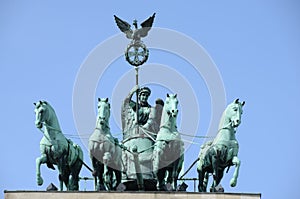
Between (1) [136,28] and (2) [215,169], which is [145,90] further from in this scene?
(2) [215,169]

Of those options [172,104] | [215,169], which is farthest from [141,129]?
[172,104]

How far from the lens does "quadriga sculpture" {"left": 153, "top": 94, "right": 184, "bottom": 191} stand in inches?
1350

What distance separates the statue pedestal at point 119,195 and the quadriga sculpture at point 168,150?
2.05 ft

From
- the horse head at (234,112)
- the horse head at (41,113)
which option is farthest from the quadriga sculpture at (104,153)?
the horse head at (234,112)

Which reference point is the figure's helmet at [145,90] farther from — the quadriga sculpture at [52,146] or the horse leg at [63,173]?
the horse leg at [63,173]

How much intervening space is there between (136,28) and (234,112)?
554 centimetres

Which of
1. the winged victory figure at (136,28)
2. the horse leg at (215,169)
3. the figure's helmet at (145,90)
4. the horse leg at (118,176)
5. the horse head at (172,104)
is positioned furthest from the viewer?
the winged victory figure at (136,28)

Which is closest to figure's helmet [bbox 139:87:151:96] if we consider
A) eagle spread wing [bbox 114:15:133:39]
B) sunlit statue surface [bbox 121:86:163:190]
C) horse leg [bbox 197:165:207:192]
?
sunlit statue surface [bbox 121:86:163:190]

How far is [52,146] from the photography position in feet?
113

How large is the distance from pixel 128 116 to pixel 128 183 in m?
2.16

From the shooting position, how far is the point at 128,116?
124 feet

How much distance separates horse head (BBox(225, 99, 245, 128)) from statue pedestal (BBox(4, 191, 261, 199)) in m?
1.82

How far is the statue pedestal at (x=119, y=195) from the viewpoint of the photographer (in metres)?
33.5

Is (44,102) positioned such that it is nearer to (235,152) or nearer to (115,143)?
(115,143)
